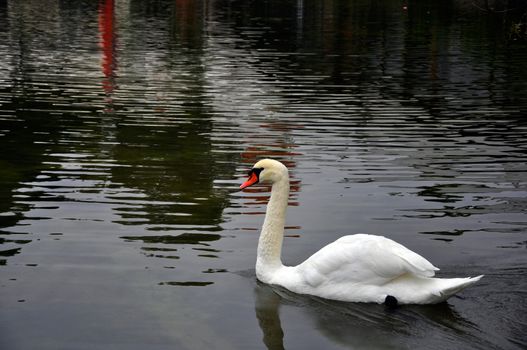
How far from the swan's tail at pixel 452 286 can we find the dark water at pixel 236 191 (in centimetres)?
21

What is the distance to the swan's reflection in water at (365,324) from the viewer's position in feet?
25.7

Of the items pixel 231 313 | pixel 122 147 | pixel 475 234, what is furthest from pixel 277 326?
pixel 122 147

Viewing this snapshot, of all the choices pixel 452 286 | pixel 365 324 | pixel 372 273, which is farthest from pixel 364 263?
pixel 452 286

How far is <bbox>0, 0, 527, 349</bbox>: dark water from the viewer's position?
8.23 meters

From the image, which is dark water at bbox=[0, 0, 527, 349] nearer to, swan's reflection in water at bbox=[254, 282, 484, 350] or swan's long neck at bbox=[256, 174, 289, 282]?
swan's reflection in water at bbox=[254, 282, 484, 350]

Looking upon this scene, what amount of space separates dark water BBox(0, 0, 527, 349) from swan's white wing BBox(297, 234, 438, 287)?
0.24 m

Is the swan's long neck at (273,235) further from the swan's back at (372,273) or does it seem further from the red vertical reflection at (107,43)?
the red vertical reflection at (107,43)

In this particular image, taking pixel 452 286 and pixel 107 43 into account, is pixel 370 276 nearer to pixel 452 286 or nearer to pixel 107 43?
pixel 452 286

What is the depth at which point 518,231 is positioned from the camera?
10.8 metres

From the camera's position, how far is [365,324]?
26.8 feet

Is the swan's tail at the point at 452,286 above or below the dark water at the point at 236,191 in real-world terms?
above

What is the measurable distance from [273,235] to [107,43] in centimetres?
2534

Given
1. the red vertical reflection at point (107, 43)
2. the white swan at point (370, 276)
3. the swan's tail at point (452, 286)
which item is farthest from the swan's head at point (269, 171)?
the red vertical reflection at point (107, 43)

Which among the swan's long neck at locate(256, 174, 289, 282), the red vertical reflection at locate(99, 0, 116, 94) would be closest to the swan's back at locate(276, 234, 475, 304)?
the swan's long neck at locate(256, 174, 289, 282)
